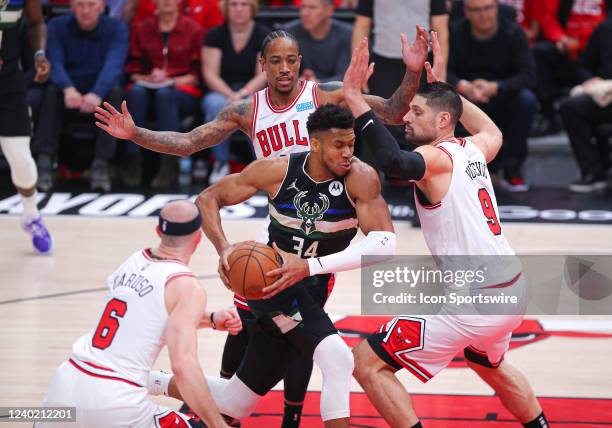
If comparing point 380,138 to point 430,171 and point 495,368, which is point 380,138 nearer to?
point 430,171

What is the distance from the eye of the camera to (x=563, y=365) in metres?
7.22

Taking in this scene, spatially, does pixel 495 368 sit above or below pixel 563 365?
above

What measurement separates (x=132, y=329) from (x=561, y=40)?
8.84 metres

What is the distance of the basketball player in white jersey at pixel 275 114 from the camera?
627 centimetres

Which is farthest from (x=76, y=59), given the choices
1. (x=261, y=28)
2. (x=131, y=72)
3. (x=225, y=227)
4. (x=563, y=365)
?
(x=563, y=365)

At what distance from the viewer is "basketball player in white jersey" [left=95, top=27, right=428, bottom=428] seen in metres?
6.27

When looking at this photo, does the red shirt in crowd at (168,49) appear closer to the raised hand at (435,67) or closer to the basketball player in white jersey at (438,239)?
the raised hand at (435,67)

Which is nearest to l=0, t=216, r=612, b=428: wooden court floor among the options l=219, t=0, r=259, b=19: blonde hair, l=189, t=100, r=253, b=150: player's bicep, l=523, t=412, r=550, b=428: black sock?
l=523, t=412, r=550, b=428: black sock

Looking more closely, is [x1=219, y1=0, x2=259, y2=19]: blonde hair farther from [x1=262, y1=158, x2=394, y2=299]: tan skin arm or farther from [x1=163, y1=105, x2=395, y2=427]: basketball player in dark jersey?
[x1=262, y1=158, x2=394, y2=299]: tan skin arm

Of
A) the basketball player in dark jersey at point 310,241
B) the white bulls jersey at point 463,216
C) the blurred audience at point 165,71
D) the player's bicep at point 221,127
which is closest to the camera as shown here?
the basketball player in dark jersey at point 310,241

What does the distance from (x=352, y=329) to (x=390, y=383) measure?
2.35 m

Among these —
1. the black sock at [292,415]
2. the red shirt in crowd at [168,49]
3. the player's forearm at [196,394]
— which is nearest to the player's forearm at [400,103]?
the black sock at [292,415]

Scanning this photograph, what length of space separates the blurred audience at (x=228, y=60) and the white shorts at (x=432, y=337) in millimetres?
6692

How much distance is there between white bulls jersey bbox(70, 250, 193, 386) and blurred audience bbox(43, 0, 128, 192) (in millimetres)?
7148
